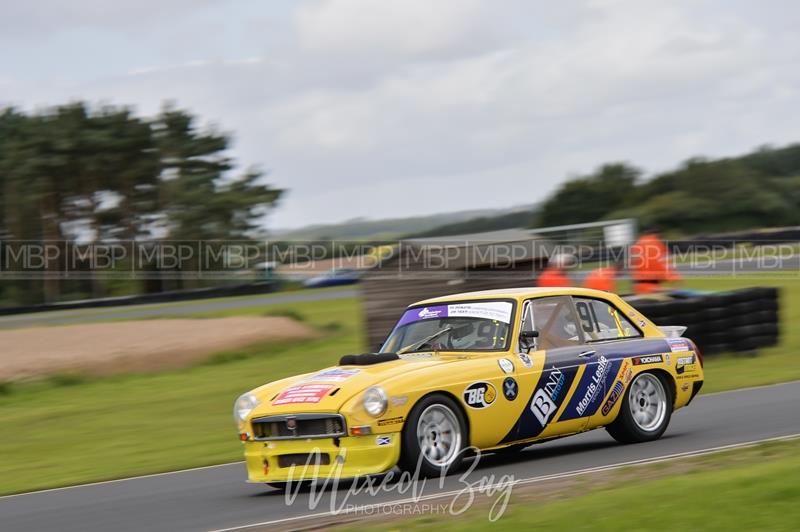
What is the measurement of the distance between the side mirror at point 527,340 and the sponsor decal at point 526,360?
0.06 metres

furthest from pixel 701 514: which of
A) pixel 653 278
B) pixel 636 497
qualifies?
pixel 653 278

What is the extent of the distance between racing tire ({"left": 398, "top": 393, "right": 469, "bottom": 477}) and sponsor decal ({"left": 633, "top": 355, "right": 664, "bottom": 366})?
191 cm

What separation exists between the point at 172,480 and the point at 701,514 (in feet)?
15.9

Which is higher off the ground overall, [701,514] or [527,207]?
[527,207]

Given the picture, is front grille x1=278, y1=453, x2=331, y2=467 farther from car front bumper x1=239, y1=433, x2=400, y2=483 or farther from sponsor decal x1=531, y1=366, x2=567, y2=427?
sponsor decal x1=531, y1=366, x2=567, y2=427

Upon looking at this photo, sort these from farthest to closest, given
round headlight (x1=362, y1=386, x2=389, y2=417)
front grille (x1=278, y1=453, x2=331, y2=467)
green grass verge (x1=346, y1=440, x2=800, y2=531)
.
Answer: front grille (x1=278, y1=453, x2=331, y2=467), round headlight (x1=362, y1=386, x2=389, y2=417), green grass verge (x1=346, y1=440, x2=800, y2=531)

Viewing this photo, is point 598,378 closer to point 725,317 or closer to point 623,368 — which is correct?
point 623,368

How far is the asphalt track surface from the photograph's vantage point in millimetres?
6992

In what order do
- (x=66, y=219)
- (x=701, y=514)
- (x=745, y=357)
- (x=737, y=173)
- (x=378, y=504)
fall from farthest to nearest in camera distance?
(x=737, y=173)
(x=66, y=219)
(x=745, y=357)
(x=378, y=504)
(x=701, y=514)

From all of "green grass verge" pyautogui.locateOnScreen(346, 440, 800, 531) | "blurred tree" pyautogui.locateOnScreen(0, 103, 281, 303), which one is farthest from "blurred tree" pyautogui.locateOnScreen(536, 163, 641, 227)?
"green grass verge" pyautogui.locateOnScreen(346, 440, 800, 531)

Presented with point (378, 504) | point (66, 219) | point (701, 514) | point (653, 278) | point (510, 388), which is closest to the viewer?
point (701, 514)

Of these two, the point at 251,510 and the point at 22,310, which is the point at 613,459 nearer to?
the point at 251,510

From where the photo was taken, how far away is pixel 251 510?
7.12 meters

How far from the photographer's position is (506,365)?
815 centimetres
